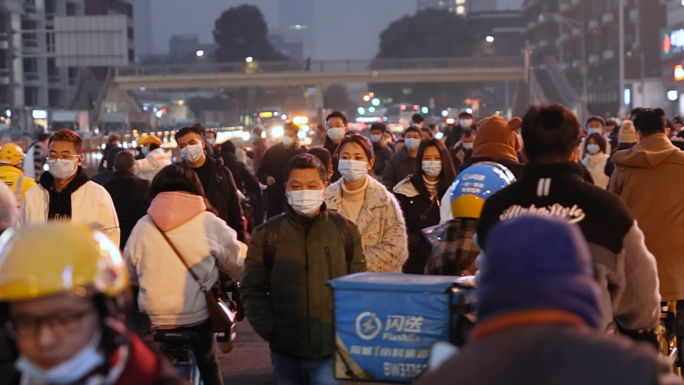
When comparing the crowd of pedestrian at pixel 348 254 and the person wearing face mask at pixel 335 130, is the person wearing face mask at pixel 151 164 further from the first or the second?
the crowd of pedestrian at pixel 348 254

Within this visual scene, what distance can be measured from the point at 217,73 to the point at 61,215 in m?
68.1

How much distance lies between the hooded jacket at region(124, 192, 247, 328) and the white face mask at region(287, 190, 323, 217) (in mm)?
795

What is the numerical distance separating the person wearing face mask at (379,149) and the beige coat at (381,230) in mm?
10327

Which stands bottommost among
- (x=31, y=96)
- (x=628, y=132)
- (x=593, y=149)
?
(x=593, y=149)

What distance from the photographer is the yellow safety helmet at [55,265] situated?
2510 mm

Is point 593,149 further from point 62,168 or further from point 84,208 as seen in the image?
point 84,208

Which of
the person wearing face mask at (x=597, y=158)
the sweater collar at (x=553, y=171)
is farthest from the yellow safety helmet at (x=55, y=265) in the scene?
the person wearing face mask at (x=597, y=158)

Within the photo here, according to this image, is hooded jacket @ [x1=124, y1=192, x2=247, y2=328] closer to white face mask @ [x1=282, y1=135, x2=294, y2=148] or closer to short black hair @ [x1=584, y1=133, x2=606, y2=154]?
white face mask @ [x1=282, y1=135, x2=294, y2=148]

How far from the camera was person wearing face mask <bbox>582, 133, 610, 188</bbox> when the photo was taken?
53.9 ft

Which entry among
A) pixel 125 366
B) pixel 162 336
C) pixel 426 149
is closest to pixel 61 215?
pixel 162 336

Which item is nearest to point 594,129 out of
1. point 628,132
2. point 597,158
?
point 597,158

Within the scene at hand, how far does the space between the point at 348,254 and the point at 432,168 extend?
3754 mm

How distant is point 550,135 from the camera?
451 cm

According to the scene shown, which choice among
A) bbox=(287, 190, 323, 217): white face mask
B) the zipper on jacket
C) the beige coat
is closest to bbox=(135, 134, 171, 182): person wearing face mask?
the beige coat
